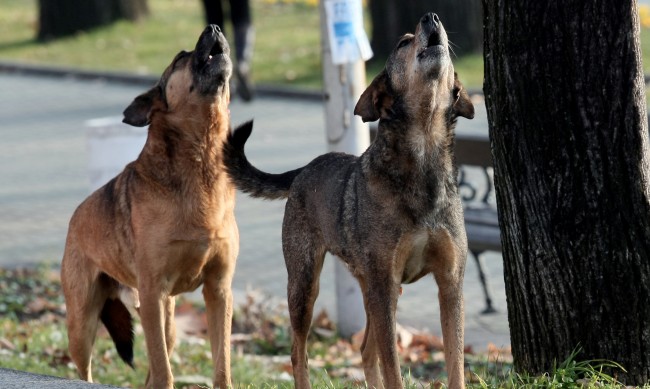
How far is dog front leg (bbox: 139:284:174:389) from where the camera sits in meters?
5.46

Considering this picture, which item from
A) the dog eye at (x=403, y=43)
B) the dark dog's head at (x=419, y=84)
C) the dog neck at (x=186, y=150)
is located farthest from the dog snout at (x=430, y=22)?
the dog neck at (x=186, y=150)

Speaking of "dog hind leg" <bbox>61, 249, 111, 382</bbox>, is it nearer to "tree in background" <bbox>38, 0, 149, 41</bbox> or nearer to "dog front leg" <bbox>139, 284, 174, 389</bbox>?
"dog front leg" <bbox>139, 284, 174, 389</bbox>

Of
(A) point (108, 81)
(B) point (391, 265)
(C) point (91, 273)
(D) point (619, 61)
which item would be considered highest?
(D) point (619, 61)

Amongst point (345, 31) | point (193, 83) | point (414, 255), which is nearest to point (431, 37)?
point (414, 255)

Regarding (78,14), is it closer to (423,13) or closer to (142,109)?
(423,13)

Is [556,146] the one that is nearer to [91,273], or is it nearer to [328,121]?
[91,273]

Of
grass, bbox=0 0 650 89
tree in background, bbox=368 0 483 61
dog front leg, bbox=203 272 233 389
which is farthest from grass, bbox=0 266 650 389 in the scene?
tree in background, bbox=368 0 483 61

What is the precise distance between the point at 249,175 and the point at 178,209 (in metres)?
0.37

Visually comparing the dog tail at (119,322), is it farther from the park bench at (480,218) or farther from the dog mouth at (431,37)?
the park bench at (480,218)

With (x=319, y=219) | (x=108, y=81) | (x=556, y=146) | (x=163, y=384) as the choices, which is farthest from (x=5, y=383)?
(x=108, y=81)

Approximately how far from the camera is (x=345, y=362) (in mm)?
7402

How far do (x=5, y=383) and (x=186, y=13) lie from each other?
19.3 meters

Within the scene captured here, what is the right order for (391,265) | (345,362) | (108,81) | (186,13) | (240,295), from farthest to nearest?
(186,13) → (108,81) → (240,295) → (345,362) → (391,265)

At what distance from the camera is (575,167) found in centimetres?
505
